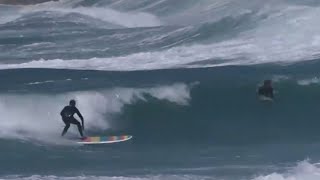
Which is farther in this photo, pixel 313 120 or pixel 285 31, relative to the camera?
pixel 285 31

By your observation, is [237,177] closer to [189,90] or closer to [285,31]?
[189,90]

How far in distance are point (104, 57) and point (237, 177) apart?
49.0 ft

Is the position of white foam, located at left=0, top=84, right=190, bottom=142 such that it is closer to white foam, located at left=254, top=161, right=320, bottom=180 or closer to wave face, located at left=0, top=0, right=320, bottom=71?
wave face, located at left=0, top=0, right=320, bottom=71

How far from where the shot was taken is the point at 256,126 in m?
20.2

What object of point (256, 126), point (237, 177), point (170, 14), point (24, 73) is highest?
point (170, 14)

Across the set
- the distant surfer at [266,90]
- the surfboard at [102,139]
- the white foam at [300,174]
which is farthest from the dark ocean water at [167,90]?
the distant surfer at [266,90]

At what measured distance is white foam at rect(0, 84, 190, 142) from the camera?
2044cm

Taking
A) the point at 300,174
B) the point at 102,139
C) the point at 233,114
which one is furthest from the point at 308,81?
the point at 300,174

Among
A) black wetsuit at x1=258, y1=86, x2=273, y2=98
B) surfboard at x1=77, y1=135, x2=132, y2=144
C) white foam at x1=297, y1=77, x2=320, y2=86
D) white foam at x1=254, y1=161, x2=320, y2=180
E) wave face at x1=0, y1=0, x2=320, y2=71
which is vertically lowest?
white foam at x1=254, y1=161, x2=320, y2=180

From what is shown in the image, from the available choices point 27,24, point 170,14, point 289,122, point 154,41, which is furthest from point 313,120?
point 27,24

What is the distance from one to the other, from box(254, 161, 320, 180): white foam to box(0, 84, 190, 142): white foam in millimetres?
5505

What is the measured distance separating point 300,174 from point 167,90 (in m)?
8.51

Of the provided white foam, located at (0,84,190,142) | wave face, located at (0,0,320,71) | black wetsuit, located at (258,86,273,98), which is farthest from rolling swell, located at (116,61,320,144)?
wave face, located at (0,0,320,71)

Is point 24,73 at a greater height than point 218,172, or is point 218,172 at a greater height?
point 24,73
